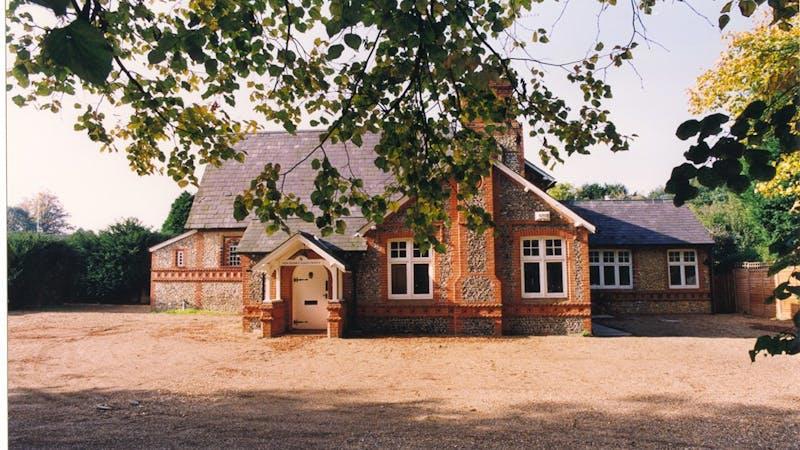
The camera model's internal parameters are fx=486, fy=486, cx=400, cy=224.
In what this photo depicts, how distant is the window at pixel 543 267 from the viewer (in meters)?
14.7

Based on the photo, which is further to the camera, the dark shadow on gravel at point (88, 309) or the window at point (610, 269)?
the dark shadow on gravel at point (88, 309)

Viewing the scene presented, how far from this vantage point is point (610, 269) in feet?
67.5

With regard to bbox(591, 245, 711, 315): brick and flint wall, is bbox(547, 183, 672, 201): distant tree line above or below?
above

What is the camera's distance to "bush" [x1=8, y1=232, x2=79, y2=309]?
21.4 metres

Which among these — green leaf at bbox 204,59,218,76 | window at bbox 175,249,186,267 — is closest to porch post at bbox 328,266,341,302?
window at bbox 175,249,186,267

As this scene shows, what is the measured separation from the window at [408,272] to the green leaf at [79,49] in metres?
13.5

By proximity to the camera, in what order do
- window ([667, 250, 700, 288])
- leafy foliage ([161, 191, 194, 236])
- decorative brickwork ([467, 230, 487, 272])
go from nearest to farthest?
decorative brickwork ([467, 230, 487, 272])
window ([667, 250, 700, 288])
leafy foliage ([161, 191, 194, 236])

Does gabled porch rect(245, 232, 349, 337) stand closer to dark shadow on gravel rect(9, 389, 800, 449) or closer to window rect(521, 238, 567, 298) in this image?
window rect(521, 238, 567, 298)

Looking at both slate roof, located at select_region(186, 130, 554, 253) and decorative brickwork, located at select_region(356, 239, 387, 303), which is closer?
decorative brickwork, located at select_region(356, 239, 387, 303)

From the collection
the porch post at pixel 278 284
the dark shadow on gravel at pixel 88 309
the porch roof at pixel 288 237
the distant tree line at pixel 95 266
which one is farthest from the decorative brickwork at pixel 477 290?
the distant tree line at pixel 95 266

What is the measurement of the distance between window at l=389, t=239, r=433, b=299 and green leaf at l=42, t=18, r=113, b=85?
13.5m

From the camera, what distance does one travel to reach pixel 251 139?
2117 centimetres

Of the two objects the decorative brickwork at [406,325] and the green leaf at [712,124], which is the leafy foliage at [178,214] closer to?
the decorative brickwork at [406,325]

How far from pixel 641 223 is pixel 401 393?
17.4 metres
